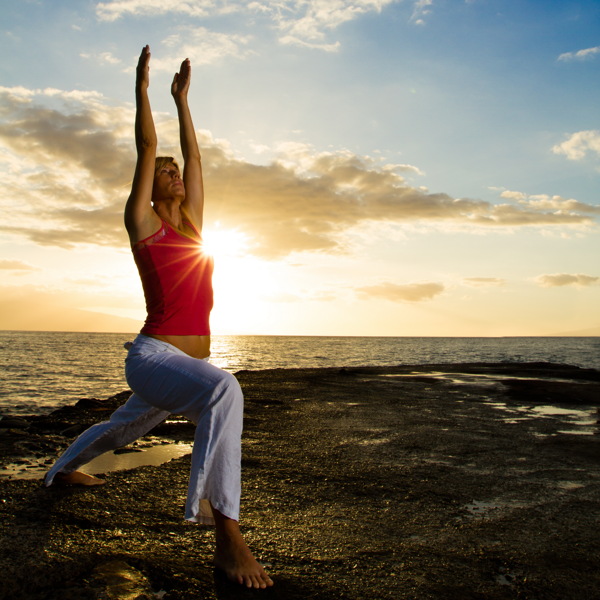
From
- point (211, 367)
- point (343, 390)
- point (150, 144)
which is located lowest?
point (343, 390)

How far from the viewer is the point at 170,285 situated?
2932mm

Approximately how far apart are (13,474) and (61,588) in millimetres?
2878

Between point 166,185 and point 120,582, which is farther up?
point 166,185

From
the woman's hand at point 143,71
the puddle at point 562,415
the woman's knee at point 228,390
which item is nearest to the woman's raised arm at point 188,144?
the woman's hand at point 143,71

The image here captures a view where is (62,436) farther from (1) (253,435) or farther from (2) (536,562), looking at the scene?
(2) (536,562)

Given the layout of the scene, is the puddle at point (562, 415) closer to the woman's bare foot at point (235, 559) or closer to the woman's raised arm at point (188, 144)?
the woman's bare foot at point (235, 559)

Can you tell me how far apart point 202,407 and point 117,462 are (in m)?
3.29

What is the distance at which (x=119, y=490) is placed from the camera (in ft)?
13.3

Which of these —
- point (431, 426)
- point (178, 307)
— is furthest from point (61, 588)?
point (431, 426)

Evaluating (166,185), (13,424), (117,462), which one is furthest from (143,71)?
(13,424)

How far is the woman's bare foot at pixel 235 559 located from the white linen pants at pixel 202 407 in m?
0.08

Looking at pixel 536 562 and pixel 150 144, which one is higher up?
pixel 150 144

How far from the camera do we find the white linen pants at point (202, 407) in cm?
261

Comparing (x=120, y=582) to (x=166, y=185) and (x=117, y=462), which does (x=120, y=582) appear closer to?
(x=166, y=185)
